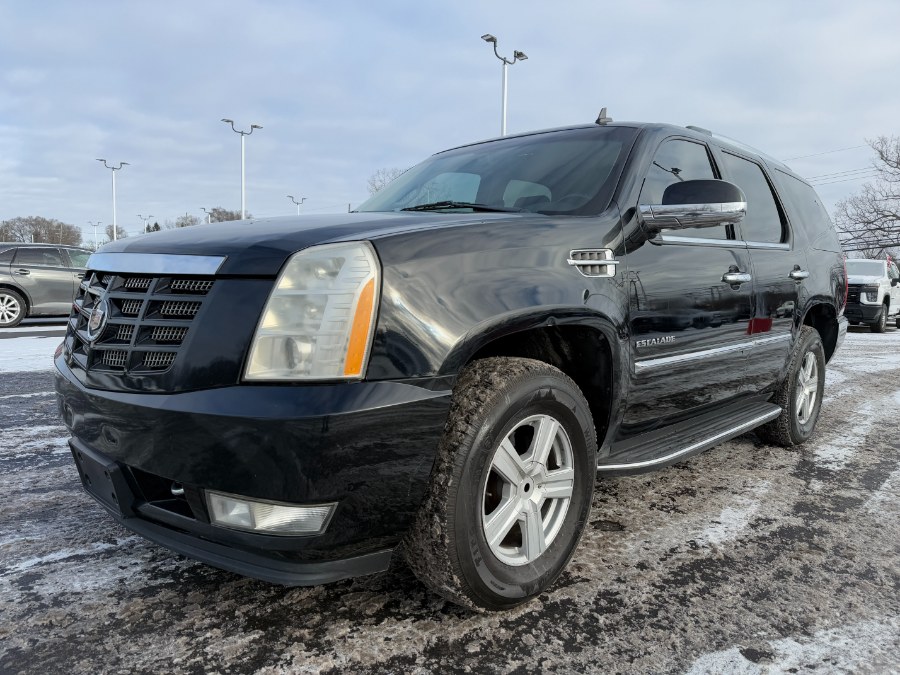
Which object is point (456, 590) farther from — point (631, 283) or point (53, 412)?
point (53, 412)

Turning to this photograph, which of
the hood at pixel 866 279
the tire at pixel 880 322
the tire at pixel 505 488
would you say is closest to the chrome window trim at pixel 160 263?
the tire at pixel 505 488

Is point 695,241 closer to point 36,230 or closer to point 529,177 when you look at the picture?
point 529,177

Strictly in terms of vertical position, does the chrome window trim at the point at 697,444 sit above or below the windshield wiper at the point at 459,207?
below

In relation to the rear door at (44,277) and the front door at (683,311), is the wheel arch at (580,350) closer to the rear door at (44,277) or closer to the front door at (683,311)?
the front door at (683,311)

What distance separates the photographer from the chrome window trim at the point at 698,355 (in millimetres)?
2605

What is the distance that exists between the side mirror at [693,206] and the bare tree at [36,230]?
7684 centimetres

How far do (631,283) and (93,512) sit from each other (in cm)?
243

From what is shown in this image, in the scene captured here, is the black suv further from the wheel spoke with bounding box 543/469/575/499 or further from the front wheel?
the front wheel

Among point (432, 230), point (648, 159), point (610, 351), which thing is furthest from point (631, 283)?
point (432, 230)

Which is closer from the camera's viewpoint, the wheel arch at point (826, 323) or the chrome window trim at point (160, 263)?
the chrome window trim at point (160, 263)

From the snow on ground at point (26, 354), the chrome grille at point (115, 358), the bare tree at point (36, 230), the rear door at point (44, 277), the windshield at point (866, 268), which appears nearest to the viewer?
the chrome grille at point (115, 358)

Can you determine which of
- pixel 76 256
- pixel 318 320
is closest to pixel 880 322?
pixel 318 320

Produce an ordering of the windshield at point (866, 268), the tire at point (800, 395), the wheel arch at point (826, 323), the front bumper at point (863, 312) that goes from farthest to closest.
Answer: the windshield at point (866, 268) < the front bumper at point (863, 312) < the wheel arch at point (826, 323) < the tire at point (800, 395)

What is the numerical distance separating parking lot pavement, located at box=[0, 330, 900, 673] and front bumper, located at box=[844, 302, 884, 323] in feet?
46.9
